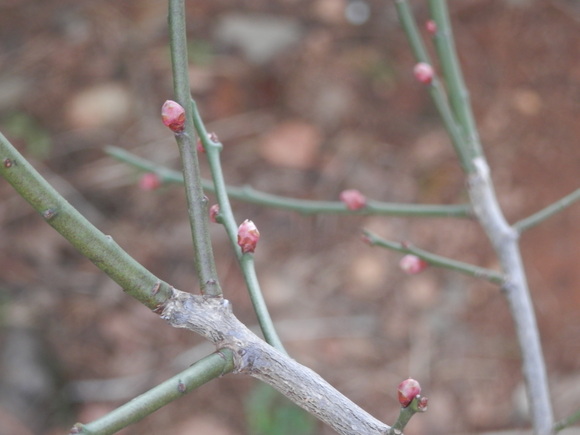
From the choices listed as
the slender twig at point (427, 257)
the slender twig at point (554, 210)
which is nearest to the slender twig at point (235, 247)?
the slender twig at point (427, 257)

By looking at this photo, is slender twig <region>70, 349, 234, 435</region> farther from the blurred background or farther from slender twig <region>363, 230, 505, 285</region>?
the blurred background

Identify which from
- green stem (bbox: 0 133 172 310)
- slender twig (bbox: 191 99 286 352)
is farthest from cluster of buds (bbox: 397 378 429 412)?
green stem (bbox: 0 133 172 310)

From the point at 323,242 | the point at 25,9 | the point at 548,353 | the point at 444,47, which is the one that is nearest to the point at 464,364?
the point at 548,353

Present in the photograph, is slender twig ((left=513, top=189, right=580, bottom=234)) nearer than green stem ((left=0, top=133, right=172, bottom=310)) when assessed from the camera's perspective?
No

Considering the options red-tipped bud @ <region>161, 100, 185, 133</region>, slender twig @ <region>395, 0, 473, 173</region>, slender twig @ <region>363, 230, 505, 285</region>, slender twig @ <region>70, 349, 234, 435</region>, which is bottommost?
slender twig @ <region>70, 349, 234, 435</region>

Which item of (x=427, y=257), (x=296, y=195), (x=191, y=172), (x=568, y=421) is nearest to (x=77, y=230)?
(x=191, y=172)

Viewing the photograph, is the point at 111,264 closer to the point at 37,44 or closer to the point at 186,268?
the point at 186,268
